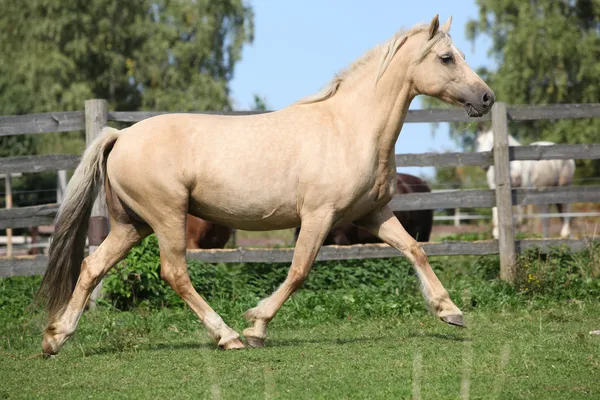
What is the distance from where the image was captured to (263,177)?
586 cm

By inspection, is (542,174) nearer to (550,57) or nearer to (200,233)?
(200,233)

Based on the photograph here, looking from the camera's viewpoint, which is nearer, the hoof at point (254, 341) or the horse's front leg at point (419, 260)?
the hoof at point (254, 341)

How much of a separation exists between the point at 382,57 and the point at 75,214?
8.07ft

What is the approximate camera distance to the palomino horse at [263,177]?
5.81m

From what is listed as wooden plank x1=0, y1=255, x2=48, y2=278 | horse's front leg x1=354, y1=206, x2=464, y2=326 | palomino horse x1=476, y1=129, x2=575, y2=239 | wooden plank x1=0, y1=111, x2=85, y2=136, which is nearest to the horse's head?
horse's front leg x1=354, y1=206, x2=464, y2=326

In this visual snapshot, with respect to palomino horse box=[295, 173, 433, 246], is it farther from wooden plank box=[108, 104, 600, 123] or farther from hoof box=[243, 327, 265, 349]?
hoof box=[243, 327, 265, 349]

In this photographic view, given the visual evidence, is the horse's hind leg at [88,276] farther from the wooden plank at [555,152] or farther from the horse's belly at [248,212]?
the wooden plank at [555,152]

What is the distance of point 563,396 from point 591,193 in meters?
5.86

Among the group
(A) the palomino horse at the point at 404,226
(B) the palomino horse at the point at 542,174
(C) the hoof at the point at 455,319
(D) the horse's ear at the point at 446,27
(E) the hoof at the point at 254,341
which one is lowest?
(B) the palomino horse at the point at 542,174

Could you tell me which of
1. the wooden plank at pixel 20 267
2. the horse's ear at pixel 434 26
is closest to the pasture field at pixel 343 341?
the wooden plank at pixel 20 267

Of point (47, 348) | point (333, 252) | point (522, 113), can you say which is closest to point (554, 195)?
point (522, 113)

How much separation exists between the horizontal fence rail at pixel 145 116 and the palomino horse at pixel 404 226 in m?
1.55

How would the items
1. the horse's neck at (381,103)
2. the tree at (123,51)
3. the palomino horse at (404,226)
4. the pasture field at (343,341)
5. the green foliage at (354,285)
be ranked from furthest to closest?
the tree at (123,51)
the palomino horse at (404,226)
the green foliage at (354,285)
the horse's neck at (381,103)
the pasture field at (343,341)

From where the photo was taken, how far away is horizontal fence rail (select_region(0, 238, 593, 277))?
27.7ft
